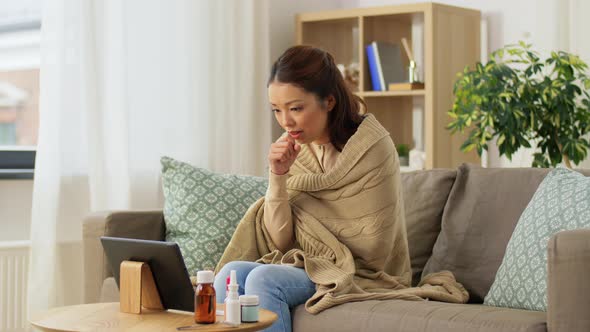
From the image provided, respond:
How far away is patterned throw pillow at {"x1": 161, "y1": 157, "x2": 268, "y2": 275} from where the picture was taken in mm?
3074

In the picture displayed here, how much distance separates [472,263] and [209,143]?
168 centimetres

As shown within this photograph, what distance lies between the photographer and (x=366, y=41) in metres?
4.43

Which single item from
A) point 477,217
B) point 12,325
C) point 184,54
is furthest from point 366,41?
point 12,325

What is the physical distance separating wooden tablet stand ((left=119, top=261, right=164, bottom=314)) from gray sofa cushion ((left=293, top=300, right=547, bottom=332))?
479 millimetres

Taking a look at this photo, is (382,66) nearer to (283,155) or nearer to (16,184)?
(16,184)

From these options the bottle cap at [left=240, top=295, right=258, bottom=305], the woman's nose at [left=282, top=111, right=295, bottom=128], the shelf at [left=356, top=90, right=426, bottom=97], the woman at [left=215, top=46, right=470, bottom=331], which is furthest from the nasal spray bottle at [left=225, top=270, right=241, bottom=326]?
the shelf at [left=356, top=90, right=426, bottom=97]

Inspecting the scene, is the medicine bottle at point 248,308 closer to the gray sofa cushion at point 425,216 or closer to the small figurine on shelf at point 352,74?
the gray sofa cushion at point 425,216

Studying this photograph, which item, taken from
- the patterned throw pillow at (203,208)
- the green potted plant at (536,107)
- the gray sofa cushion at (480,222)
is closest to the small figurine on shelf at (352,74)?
the green potted plant at (536,107)

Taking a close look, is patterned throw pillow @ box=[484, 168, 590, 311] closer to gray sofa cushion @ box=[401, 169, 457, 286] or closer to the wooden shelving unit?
gray sofa cushion @ box=[401, 169, 457, 286]

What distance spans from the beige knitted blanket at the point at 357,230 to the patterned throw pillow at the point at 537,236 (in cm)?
18

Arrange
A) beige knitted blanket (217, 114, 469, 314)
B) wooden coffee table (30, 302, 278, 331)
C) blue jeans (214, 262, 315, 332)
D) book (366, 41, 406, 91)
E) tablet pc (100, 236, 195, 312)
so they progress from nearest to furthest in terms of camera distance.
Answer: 1. wooden coffee table (30, 302, 278, 331)
2. tablet pc (100, 236, 195, 312)
3. blue jeans (214, 262, 315, 332)
4. beige knitted blanket (217, 114, 469, 314)
5. book (366, 41, 406, 91)

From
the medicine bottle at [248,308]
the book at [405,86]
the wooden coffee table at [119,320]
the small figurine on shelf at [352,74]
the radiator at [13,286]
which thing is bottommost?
the radiator at [13,286]

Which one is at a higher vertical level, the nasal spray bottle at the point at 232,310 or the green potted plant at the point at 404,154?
the green potted plant at the point at 404,154

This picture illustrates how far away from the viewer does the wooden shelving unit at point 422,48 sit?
13.7 ft
